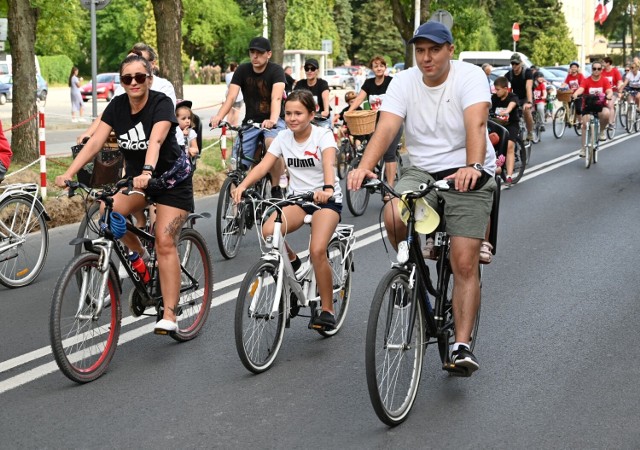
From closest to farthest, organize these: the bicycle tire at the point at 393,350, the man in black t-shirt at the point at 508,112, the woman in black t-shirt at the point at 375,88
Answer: the bicycle tire at the point at 393,350 → the woman in black t-shirt at the point at 375,88 → the man in black t-shirt at the point at 508,112

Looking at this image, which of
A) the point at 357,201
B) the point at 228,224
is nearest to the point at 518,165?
the point at 357,201

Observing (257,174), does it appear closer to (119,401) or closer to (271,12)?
(119,401)

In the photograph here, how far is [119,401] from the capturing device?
5848 millimetres

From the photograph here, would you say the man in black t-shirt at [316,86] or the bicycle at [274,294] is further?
the man in black t-shirt at [316,86]

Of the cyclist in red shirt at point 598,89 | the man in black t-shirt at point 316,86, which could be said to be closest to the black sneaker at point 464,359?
the man in black t-shirt at point 316,86

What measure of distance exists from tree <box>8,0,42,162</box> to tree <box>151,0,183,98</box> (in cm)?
223

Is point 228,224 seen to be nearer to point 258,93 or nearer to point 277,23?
point 258,93

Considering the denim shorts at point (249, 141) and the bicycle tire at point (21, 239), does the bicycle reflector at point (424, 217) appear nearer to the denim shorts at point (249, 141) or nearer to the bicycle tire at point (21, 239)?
the bicycle tire at point (21, 239)

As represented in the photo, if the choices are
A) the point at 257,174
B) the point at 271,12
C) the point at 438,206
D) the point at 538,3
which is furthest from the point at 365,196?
the point at 538,3

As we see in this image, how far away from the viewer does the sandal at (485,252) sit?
6.01 metres

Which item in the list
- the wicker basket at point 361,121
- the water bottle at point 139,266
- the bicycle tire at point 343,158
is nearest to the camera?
the water bottle at point 139,266

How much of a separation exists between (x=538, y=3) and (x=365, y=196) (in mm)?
82328

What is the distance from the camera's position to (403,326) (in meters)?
5.43

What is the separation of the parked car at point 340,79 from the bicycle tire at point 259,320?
227 ft
